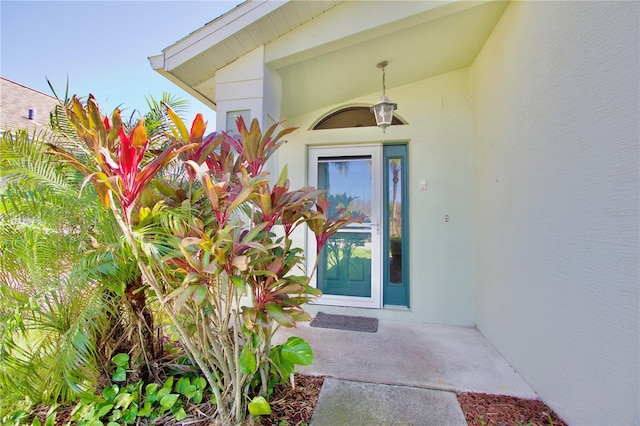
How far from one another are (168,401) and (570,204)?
8.77ft

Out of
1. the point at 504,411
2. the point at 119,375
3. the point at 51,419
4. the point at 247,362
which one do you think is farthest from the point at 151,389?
the point at 504,411

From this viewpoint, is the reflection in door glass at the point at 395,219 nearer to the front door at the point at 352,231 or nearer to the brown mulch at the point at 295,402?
the front door at the point at 352,231

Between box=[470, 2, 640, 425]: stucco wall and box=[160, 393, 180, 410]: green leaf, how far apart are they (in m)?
2.29

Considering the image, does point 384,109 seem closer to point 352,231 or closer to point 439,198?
point 439,198

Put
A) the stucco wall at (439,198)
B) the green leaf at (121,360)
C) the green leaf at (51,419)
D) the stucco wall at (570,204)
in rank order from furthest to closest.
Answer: the stucco wall at (439,198), the green leaf at (121,360), the green leaf at (51,419), the stucco wall at (570,204)

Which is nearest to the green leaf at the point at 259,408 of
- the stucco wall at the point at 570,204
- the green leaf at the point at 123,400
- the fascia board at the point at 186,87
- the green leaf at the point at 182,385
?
the green leaf at the point at 182,385

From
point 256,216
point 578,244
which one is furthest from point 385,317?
point 256,216

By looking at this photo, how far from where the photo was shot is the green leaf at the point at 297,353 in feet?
5.31

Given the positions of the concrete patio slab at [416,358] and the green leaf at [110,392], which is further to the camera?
the concrete patio slab at [416,358]

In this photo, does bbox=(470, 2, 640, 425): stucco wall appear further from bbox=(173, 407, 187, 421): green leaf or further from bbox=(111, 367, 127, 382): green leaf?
bbox=(111, 367, 127, 382): green leaf

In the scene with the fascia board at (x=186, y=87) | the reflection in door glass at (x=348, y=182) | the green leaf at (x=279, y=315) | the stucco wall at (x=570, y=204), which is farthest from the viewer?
the reflection in door glass at (x=348, y=182)

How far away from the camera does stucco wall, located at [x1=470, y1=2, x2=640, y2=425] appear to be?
1277 mm

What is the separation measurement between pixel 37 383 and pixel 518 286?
3279 millimetres

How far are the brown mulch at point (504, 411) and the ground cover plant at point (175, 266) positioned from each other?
1154 mm
